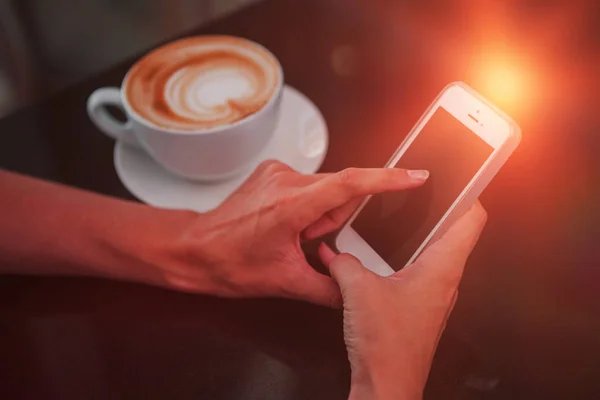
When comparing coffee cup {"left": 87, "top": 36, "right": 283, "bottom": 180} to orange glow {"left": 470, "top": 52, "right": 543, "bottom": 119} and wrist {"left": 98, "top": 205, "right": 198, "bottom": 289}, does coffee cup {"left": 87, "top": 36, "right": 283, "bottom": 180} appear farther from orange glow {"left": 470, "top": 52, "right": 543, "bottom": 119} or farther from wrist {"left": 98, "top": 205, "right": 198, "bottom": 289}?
orange glow {"left": 470, "top": 52, "right": 543, "bottom": 119}

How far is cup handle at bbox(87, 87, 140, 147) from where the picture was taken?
617 millimetres

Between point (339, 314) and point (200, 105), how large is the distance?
25 cm

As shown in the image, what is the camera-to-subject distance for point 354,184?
1.51 feet

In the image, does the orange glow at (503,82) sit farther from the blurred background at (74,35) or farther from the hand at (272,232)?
the blurred background at (74,35)

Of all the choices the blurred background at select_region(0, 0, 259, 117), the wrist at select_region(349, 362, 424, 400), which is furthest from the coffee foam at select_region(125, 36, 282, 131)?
the blurred background at select_region(0, 0, 259, 117)

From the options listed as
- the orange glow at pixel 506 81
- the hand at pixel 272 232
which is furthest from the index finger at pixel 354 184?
the orange glow at pixel 506 81

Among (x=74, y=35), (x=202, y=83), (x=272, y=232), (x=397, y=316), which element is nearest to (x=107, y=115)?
(x=202, y=83)

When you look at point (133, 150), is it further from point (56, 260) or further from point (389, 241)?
point (389, 241)

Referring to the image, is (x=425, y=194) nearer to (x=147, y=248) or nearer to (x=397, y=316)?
(x=397, y=316)

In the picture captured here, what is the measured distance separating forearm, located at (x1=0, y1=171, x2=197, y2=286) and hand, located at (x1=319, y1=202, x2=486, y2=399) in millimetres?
173

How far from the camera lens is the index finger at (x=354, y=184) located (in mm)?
460

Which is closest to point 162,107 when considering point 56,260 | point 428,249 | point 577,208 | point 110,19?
point 56,260

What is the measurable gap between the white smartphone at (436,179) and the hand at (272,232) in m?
0.03

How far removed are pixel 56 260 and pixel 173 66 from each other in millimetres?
234
